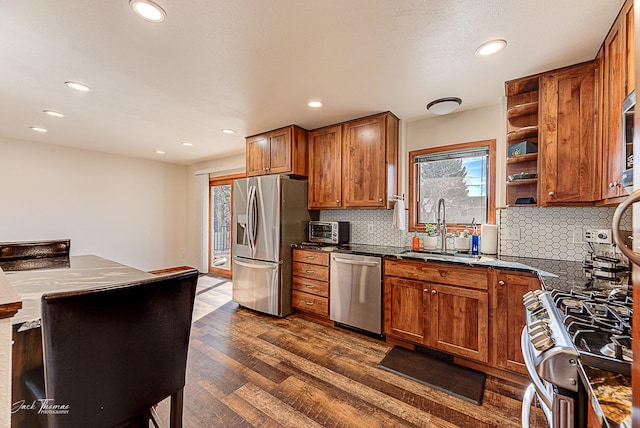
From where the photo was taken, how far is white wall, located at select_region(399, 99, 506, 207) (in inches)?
104

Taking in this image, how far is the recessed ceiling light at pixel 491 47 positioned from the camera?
1.73m

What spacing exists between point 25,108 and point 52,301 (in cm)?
336

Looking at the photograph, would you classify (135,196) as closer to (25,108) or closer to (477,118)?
(25,108)

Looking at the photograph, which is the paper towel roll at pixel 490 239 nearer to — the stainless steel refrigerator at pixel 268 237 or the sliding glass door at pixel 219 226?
the stainless steel refrigerator at pixel 268 237

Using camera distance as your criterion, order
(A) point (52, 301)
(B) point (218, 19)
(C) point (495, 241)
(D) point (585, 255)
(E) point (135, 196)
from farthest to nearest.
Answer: (E) point (135, 196)
(C) point (495, 241)
(D) point (585, 255)
(B) point (218, 19)
(A) point (52, 301)

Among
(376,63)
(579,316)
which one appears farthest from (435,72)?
(579,316)

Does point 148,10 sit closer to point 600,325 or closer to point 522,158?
point 600,325

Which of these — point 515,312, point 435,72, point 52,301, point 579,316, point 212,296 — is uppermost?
point 435,72

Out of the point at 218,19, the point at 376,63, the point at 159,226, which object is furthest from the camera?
the point at 159,226

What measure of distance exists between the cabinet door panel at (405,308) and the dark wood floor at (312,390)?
247mm

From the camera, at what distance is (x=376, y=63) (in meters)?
2.00

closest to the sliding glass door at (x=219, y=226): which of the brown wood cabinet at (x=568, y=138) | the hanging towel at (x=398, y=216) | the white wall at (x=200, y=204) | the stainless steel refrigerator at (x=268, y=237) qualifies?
the white wall at (x=200, y=204)

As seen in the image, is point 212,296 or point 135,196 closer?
point 212,296

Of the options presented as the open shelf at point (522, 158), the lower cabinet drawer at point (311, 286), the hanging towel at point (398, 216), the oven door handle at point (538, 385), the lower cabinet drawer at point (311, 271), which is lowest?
the lower cabinet drawer at point (311, 286)
